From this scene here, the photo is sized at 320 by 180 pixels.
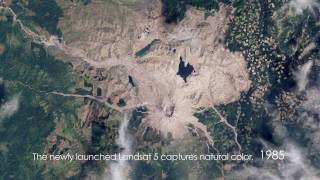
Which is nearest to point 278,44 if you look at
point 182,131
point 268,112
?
point 268,112

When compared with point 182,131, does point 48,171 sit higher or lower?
lower

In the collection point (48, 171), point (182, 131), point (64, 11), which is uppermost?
point (64, 11)

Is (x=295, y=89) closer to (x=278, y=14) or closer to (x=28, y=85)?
(x=278, y=14)

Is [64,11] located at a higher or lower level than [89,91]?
higher

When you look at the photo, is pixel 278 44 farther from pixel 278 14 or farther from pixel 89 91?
pixel 89 91

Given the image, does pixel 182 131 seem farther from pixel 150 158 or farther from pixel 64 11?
pixel 64 11

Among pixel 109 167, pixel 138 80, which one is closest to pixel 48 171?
pixel 109 167

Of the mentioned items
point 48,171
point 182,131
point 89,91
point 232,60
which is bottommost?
point 48,171
